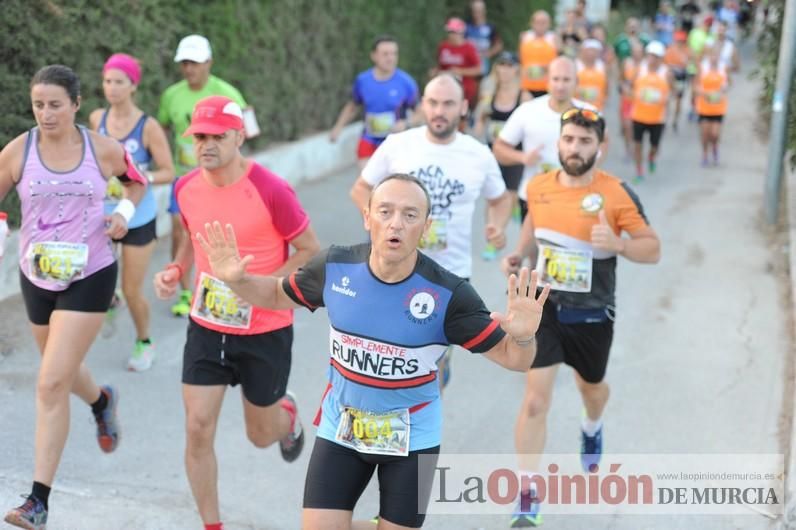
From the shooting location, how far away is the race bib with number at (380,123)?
9.84m

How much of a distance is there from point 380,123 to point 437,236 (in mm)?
4447

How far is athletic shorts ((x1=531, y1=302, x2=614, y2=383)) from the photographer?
5082 mm

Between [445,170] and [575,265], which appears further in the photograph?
[445,170]

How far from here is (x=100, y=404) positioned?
5449 mm

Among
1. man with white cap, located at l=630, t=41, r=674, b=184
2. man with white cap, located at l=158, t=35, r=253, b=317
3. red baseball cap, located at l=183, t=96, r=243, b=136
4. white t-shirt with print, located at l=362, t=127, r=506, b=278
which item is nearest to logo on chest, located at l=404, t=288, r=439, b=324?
red baseball cap, located at l=183, t=96, r=243, b=136

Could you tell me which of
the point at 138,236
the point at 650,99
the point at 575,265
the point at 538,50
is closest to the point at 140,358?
the point at 138,236

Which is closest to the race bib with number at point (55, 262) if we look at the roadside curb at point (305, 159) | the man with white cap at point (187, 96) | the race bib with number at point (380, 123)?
the man with white cap at point (187, 96)

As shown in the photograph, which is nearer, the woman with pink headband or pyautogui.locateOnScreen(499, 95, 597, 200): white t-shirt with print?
the woman with pink headband

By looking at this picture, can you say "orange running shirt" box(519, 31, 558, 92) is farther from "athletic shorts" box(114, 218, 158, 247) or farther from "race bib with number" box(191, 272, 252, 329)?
"race bib with number" box(191, 272, 252, 329)

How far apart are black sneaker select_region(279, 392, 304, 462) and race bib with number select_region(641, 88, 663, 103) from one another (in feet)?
32.4

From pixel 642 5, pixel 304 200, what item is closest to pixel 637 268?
pixel 304 200

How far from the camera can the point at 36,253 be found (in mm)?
4867

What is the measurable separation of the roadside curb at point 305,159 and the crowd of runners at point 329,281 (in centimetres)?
297

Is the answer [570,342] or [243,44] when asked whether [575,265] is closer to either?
[570,342]
